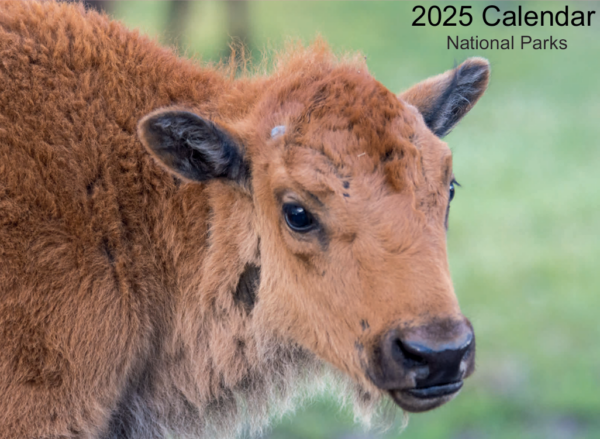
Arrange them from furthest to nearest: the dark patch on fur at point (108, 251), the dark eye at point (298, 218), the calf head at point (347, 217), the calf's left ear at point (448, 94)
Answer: the calf's left ear at point (448, 94) → the dark patch on fur at point (108, 251) → the dark eye at point (298, 218) → the calf head at point (347, 217)

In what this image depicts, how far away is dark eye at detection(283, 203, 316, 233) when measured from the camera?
439cm

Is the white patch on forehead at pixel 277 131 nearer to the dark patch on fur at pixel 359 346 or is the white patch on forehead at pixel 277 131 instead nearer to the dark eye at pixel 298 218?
the dark eye at pixel 298 218

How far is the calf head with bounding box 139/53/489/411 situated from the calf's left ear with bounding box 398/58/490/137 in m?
0.45

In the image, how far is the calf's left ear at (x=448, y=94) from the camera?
5367 millimetres

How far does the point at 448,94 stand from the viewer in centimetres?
541

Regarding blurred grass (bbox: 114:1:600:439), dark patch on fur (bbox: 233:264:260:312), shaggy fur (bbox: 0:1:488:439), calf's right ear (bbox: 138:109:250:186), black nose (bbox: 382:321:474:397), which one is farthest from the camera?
blurred grass (bbox: 114:1:600:439)

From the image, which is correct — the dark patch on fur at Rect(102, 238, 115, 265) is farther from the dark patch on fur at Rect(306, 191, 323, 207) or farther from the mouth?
the mouth

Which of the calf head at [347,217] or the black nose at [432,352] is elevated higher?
the calf head at [347,217]

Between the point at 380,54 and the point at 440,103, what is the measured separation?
65.4 ft

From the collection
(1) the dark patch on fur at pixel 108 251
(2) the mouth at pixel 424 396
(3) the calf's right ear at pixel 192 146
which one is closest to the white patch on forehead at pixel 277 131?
(3) the calf's right ear at pixel 192 146

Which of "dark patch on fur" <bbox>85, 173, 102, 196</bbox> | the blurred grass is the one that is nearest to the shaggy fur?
"dark patch on fur" <bbox>85, 173, 102, 196</bbox>

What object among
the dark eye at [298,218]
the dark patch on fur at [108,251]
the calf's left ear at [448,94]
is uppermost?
the calf's left ear at [448,94]

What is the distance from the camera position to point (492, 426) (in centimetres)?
948

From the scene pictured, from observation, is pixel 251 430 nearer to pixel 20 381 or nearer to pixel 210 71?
pixel 20 381
